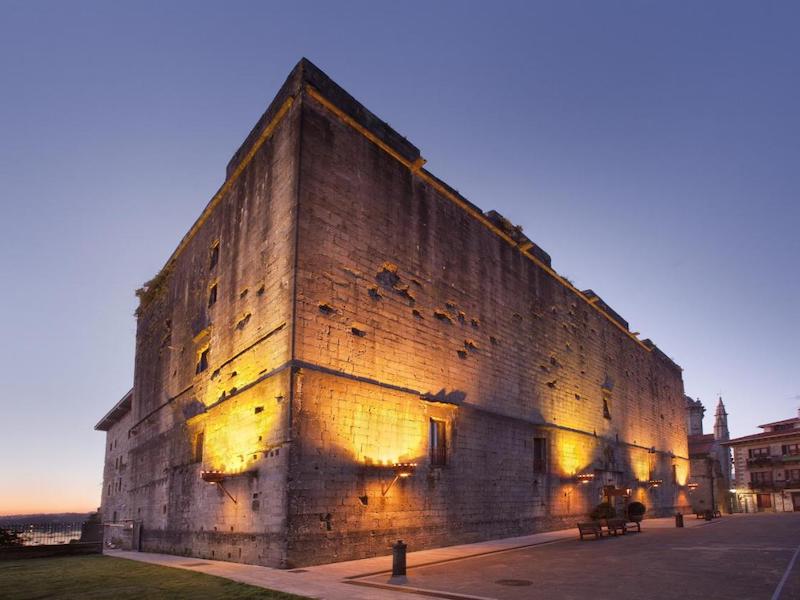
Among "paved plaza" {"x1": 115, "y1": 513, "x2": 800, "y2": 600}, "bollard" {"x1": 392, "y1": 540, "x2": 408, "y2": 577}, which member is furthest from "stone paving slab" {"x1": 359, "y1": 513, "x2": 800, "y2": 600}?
"bollard" {"x1": 392, "y1": 540, "x2": 408, "y2": 577}

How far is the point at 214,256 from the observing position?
21.8m

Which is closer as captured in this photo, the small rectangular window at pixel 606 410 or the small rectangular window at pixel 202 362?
the small rectangular window at pixel 202 362

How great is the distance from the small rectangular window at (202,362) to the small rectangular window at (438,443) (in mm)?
8573

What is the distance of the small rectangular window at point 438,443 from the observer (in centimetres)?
1838

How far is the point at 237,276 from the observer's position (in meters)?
19.0

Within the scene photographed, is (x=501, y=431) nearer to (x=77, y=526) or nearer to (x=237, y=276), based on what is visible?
(x=237, y=276)

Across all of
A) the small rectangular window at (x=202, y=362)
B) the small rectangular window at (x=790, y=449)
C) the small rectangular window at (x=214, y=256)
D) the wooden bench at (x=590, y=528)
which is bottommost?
the wooden bench at (x=590, y=528)

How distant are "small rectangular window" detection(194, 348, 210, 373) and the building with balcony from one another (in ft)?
177

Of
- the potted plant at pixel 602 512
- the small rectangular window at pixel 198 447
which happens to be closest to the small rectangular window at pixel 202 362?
the small rectangular window at pixel 198 447

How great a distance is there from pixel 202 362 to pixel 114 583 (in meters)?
9.97

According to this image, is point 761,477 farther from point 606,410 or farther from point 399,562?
point 399,562

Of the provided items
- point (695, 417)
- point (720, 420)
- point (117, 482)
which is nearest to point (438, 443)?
point (117, 482)

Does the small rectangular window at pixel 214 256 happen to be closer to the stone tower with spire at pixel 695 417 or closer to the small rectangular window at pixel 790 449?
the small rectangular window at pixel 790 449

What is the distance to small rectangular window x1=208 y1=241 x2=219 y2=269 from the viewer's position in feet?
70.8
